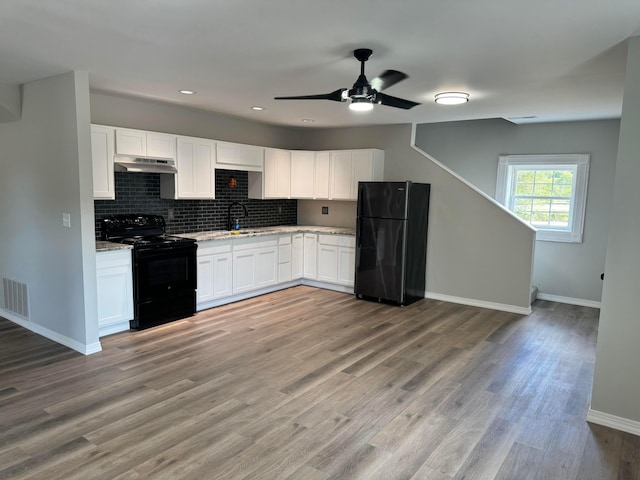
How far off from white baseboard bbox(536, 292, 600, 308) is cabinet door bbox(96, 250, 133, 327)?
530 cm

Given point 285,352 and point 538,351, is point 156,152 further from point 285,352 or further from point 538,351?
point 538,351

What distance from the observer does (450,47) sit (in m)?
2.75

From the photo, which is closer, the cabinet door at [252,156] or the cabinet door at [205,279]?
the cabinet door at [205,279]

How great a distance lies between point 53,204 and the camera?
3877mm

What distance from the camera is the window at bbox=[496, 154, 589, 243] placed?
574 centimetres

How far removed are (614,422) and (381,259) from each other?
3175 millimetres

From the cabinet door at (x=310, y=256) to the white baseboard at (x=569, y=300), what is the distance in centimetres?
318

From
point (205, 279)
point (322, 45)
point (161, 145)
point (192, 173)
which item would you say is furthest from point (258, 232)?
point (322, 45)

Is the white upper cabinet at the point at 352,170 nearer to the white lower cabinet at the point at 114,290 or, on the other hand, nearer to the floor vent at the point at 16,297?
the white lower cabinet at the point at 114,290

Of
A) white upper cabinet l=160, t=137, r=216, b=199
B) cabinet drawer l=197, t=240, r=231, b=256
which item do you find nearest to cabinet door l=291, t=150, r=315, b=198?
white upper cabinet l=160, t=137, r=216, b=199

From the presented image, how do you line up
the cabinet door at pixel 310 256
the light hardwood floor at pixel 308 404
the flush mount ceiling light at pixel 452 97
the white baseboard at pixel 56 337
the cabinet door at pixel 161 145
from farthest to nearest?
the cabinet door at pixel 310 256, the cabinet door at pixel 161 145, the flush mount ceiling light at pixel 452 97, the white baseboard at pixel 56 337, the light hardwood floor at pixel 308 404

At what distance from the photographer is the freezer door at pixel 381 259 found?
17.9 feet

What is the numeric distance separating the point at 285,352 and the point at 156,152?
2.56 meters

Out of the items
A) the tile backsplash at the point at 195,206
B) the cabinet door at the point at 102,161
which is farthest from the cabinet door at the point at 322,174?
the cabinet door at the point at 102,161
